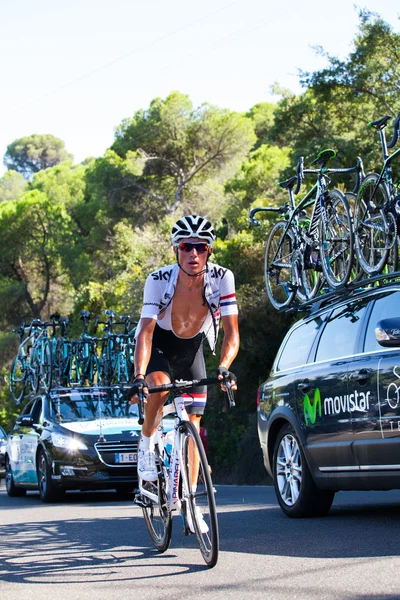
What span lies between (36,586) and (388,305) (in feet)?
11.4

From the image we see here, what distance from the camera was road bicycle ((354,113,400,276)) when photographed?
994cm

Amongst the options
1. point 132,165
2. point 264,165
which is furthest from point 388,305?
point 132,165

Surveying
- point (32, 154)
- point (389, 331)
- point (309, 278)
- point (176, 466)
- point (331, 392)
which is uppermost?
point (32, 154)

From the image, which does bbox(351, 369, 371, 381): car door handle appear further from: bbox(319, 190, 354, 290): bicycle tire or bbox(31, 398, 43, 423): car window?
bbox(31, 398, 43, 423): car window

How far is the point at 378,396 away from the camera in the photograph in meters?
7.76

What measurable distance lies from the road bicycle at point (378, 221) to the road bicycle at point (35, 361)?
13.4 metres

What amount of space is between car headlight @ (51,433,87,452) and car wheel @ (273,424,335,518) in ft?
14.4

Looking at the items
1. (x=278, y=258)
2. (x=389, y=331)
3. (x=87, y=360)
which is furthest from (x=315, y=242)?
(x=87, y=360)

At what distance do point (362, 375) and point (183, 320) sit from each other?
163cm

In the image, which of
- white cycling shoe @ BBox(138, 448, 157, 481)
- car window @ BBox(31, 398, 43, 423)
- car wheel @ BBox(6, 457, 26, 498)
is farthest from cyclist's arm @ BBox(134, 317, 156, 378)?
car wheel @ BBox(6, 457, 26, 498)

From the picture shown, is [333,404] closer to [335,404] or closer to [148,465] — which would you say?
[335,404]

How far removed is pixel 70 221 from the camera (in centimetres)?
5141

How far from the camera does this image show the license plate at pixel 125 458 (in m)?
13.4

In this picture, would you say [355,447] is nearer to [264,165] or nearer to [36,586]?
[36,586]
